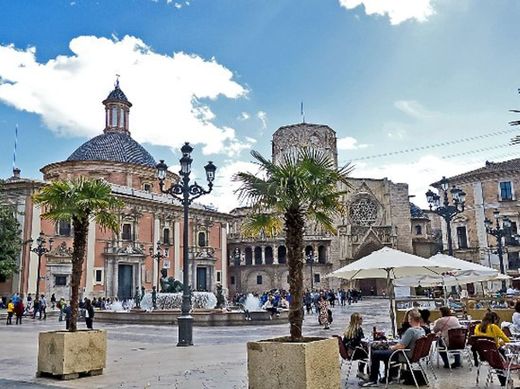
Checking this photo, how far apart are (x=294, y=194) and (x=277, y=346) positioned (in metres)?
1.80

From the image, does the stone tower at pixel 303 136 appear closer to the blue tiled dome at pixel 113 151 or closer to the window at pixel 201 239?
the window at pixel 201 239

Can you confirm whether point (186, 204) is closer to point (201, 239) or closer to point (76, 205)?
point (76, 205)

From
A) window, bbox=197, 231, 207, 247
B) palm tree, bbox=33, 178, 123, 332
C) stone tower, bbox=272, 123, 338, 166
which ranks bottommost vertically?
palm tree, bbox=33, 178, 123, 332

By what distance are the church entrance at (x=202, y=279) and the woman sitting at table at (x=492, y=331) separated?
4138cm

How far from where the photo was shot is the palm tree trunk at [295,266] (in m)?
5.88

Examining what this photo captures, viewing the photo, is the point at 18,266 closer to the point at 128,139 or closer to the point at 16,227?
the point at 16,227

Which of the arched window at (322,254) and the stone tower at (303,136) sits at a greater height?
the stone tower at (303,136)

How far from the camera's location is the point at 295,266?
602cm

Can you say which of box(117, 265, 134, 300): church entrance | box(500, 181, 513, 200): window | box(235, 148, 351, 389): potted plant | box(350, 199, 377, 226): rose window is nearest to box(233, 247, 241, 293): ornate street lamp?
box(350, 199, 377, 226): rose window

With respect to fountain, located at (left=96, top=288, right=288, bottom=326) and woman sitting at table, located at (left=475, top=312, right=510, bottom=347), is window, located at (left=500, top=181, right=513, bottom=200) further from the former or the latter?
woman sitting at table, located at (left=475, top=312, right=510, bottom=347)

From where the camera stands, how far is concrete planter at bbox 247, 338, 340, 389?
542 centimetres

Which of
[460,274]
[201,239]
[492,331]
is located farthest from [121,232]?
[492,331]

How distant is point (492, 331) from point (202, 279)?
138 ft

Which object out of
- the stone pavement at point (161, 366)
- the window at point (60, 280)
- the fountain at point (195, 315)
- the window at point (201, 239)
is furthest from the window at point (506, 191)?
the window at point (60, 280)
